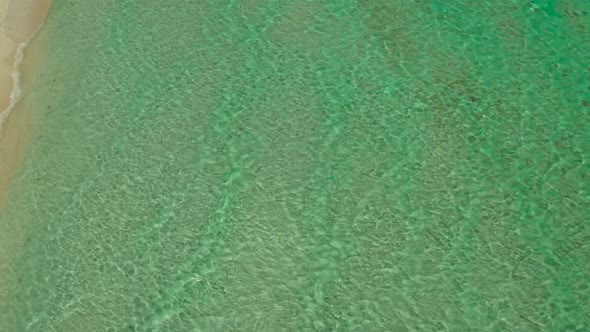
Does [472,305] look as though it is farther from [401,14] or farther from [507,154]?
[401,14]

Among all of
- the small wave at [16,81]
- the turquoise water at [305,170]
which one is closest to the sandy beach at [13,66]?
the small wave at [16,81]

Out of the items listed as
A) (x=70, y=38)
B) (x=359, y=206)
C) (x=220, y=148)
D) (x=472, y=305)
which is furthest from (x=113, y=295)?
(x=70, y=38)

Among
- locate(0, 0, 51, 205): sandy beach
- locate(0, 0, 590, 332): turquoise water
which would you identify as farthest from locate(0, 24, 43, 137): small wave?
locate(0, 0, 590, 332): turquoise water

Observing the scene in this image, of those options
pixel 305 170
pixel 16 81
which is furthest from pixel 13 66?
pixel 305 170

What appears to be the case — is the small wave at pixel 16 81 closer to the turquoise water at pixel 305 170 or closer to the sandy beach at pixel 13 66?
the sandy beach at pixel 13 66

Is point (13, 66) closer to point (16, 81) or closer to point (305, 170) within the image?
point (16, 81)

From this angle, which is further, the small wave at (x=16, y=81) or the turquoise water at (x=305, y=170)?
the small wave at (x=16, y=81)
